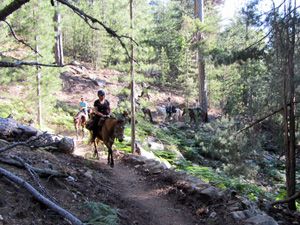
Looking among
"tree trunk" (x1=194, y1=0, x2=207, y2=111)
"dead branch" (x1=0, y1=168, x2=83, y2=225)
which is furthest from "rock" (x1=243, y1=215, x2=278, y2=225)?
"tree trunk" (x1=194, y1=0, x2=207, y2=111)

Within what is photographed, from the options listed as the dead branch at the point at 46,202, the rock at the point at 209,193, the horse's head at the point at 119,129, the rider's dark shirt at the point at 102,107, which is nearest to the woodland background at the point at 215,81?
the rock at the point at 209,193

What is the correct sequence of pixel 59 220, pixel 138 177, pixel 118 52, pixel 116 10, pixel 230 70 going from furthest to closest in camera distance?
1. pixel 230 70
2. pixel 118 52
3. pixel 116 10
4. pixel 138 177
5. pixel 59 220

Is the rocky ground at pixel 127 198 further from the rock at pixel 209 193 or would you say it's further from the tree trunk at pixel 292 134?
the tree trunk at pixel 292 134

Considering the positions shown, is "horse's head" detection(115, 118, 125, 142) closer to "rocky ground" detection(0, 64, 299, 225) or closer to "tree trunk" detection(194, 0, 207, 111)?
"rocky ground" detection(0, 64, 299, 225)

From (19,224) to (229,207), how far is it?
415 cm

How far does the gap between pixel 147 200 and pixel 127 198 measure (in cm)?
58

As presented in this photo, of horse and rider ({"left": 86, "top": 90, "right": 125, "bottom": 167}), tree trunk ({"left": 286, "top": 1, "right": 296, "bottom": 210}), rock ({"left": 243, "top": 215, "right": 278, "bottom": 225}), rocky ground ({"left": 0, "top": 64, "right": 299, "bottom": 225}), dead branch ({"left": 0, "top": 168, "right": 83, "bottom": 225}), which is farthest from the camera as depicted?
horse and rider ({"left": 86, "top": 90, "right": 125, "bottom": 167})

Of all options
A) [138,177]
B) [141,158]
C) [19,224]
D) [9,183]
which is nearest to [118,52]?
[141,158]

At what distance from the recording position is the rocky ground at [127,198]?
321 centimetres

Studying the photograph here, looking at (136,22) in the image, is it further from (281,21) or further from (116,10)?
(281,21)

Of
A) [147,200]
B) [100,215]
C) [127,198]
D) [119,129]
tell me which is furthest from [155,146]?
[100,215]

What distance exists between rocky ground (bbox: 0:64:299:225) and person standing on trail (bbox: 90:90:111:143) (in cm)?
161

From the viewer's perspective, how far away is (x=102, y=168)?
8164mm

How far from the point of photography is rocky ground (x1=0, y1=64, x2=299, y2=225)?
3213 millimetres
